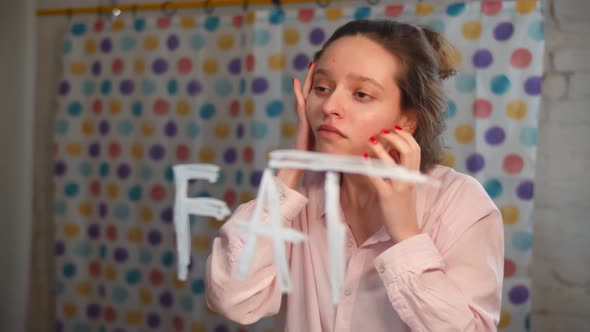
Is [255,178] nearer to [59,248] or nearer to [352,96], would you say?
[59,248]

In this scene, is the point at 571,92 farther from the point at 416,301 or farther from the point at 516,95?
the point at 416,301

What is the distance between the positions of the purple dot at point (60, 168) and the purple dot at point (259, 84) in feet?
1.80

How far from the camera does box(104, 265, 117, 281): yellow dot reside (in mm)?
1295

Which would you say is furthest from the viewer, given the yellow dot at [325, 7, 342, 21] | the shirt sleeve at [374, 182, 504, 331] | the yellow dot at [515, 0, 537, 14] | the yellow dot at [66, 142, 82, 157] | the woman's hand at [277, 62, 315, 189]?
the yellow dot at [66, 142, 82, 157]

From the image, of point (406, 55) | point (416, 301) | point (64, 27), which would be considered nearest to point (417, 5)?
point (406, 55)

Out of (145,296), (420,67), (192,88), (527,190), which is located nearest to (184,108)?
(192,88)

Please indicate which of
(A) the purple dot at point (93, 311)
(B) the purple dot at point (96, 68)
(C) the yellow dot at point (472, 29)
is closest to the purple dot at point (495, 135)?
(C) the yellow dot at point (472, 29)

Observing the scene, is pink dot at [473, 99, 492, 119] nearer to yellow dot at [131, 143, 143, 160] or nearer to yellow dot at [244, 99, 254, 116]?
yellow dot at [244, 99, 254, 116]

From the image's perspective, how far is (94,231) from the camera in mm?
1303

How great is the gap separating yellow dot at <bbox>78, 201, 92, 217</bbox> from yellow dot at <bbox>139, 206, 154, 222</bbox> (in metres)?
0.15

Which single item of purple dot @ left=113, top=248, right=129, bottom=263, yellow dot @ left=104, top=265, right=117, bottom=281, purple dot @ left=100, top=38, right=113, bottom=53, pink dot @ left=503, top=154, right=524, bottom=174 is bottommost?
yellow dot @ left=104, top=265, right=117, bottom=281

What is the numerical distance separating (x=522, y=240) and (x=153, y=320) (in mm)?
917

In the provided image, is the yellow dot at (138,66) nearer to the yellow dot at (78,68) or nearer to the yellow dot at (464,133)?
the yellow dot at (78,68)

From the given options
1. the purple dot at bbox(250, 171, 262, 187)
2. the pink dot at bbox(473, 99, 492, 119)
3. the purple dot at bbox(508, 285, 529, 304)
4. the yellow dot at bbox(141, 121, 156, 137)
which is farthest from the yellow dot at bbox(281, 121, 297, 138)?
the purple dot at bbox(508, 285, 529, 304)
